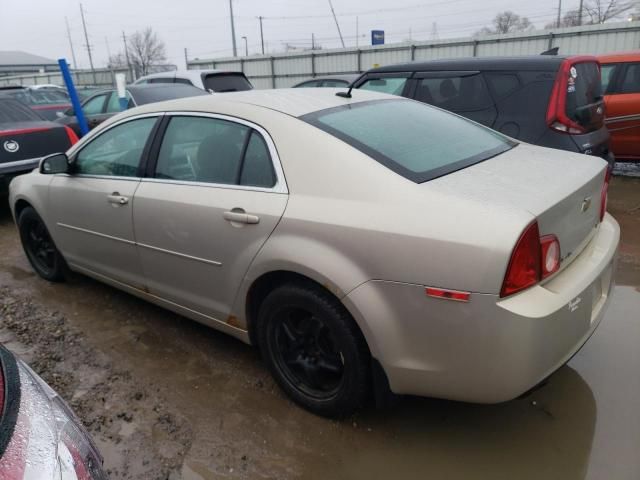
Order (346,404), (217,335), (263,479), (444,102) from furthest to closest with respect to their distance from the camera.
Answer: (444,102)
(217,335)
(346,404)
(263,479)

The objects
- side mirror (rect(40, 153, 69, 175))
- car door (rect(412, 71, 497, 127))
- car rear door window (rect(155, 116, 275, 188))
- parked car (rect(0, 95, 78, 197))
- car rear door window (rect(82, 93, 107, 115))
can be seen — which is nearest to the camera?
car rear door window (rect(155, 116, 275, 188))

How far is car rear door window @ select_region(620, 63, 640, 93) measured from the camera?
690 centimetres

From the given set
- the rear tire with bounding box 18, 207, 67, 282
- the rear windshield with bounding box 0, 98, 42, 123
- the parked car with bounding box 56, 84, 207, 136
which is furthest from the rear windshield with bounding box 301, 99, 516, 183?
the rear windshield with bounding box 0, 98, 42, 123

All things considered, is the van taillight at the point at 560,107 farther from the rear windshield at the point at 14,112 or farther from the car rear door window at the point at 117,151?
the rear windshield at the point at 14,112

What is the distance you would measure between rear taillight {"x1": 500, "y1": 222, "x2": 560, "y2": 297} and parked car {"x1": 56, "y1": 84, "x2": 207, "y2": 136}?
6.95 meters

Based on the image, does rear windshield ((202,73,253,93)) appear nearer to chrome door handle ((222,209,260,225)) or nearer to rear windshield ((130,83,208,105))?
rear windshield ((130,83,208,105))

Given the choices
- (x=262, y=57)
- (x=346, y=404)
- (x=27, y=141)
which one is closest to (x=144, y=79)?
(x=27, y=141)

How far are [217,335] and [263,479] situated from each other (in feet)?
4.68

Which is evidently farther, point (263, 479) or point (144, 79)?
point (144, 79)

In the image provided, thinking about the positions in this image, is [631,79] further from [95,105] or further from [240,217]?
[95,105]

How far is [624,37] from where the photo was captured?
1427cm

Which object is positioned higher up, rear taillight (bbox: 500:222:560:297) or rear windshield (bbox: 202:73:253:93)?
rear windshield (bbox: 202:73:253:93)

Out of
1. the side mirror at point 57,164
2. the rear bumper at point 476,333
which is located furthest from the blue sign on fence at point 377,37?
the rear bumper at point 476,333

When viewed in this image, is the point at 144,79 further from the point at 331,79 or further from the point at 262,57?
the point at 262,57
